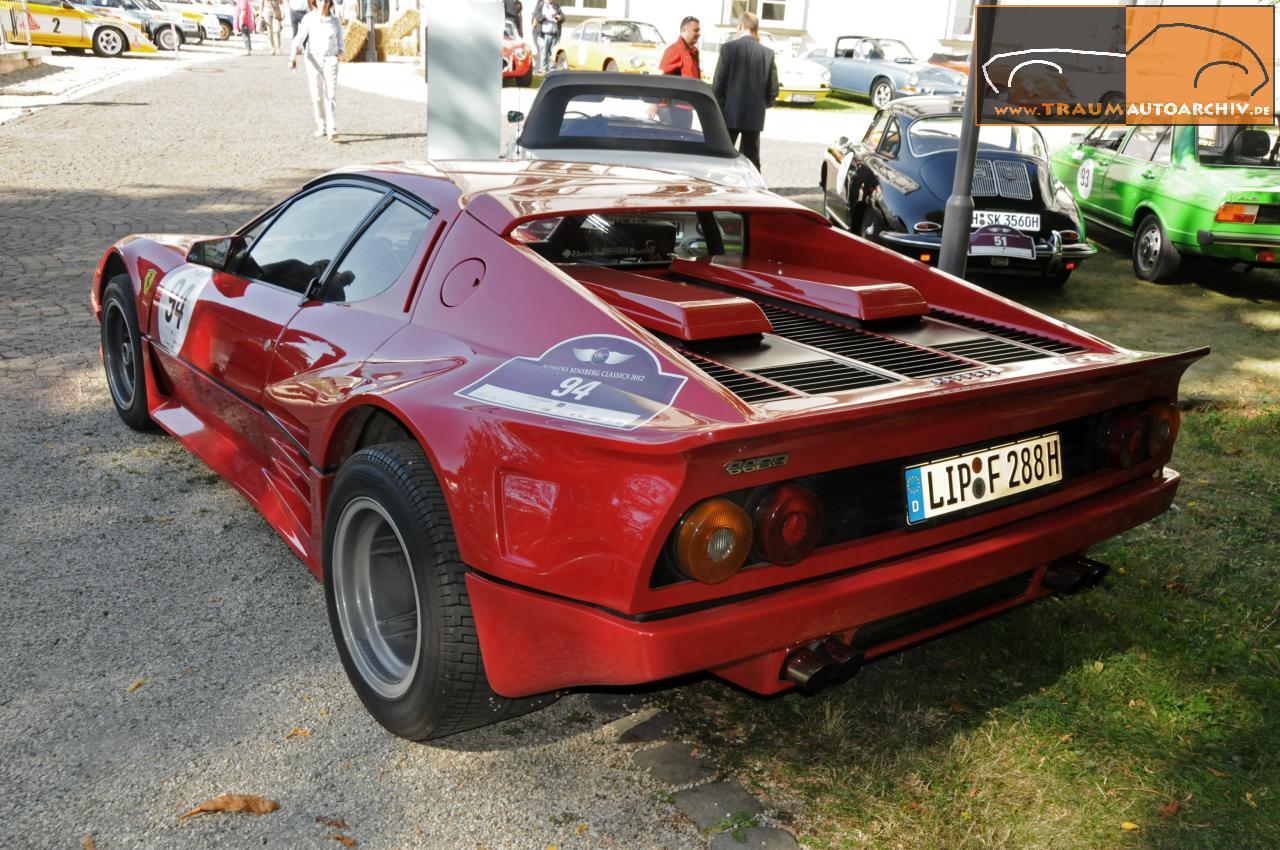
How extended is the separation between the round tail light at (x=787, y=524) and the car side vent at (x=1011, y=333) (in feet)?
4.18

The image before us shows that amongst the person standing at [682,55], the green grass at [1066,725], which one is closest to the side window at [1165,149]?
the person standing at [682,55]

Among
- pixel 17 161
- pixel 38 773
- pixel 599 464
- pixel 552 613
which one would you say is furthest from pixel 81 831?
pixel 17 161

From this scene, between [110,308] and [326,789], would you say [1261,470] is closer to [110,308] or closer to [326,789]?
[326,789]

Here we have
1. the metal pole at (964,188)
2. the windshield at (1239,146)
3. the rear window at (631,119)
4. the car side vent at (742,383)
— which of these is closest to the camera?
the car side vent at (742,383)

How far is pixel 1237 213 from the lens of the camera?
8258 mm

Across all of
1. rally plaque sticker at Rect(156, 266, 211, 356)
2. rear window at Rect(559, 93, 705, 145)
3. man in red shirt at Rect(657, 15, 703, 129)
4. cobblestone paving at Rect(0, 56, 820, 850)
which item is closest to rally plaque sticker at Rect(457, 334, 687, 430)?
cobblestone paving at Rect(0, 56, 820, 850)

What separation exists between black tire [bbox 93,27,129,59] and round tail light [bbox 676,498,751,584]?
29.2 meters

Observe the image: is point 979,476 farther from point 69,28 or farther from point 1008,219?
point 69,28

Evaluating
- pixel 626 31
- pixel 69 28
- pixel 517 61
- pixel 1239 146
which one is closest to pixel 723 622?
pixel 1239 146

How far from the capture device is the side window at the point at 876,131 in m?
10.1

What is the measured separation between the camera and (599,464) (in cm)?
224

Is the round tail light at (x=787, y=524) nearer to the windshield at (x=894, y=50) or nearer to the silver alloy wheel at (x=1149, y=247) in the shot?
the silver alloy wheel at (x=1149, y=247)

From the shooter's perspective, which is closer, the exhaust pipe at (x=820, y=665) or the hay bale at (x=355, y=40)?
the exhaust pipe at (x=820, y=665)

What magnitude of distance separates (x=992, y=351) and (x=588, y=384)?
4.31ft
